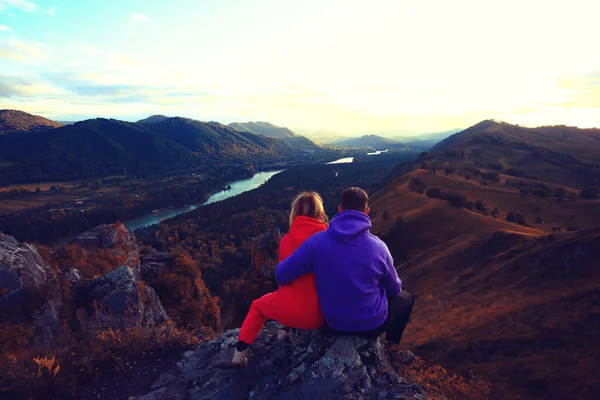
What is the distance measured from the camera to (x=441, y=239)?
1613 inches

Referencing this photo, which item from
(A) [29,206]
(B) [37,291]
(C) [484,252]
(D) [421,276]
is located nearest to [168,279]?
(B) [37,291]

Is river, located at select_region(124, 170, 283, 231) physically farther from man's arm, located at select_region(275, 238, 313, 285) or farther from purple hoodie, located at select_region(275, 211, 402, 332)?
purple hoodie, located at select_region(275, 211, 402, 332)

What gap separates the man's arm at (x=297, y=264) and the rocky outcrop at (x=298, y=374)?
1.07 meters

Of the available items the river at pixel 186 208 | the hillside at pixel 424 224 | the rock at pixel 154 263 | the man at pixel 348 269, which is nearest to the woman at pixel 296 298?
the man at pixel 348 269

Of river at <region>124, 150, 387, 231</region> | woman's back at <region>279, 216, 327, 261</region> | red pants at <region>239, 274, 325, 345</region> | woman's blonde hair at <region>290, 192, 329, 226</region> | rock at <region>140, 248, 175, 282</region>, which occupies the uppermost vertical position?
woman's blonde hair at <region>290, 192, 329, 226</region>

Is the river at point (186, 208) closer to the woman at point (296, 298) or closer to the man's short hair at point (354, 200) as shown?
the woman at point (296, 298)

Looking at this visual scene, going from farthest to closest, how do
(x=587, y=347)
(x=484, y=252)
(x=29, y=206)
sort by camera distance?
(x=29, y=206) < (x=484, y=252) < (x=587, y=347)

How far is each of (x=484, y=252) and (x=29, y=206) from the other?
12907cm

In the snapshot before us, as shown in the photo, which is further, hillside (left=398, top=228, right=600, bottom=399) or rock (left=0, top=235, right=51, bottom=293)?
hillside (left=398, top=228, right=600, bottom=399)

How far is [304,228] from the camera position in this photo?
4.31 meters

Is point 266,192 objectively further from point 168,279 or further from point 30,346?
point 30,346

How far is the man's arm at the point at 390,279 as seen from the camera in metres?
4.19

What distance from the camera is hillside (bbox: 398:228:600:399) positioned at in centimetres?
1249

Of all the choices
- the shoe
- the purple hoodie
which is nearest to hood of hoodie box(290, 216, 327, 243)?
the purple hoodie
